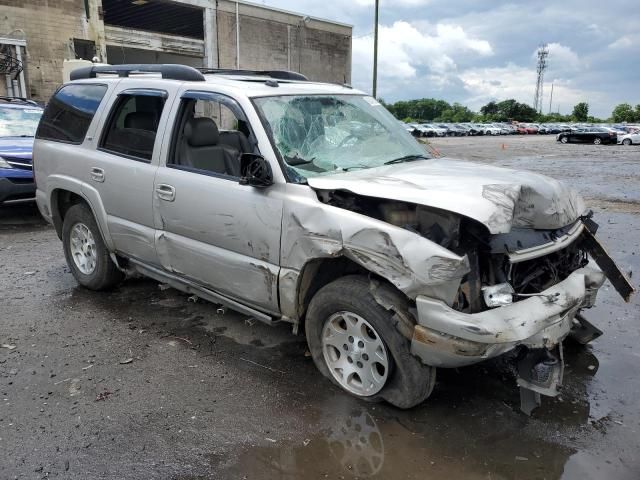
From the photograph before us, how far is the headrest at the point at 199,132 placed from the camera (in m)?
4.11

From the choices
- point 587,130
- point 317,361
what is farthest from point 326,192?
point 587,130

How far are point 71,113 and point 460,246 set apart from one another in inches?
161

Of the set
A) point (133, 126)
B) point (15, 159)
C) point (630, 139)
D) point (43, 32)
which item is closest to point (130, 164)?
point (133, 126)

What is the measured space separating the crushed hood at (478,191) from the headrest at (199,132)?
117cm

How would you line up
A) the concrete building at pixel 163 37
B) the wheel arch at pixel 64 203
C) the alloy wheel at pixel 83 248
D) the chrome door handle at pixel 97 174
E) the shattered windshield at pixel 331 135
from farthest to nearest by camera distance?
the concrete building at pixel 163 37, the alloy wheel at pixel 83 248, the wheel arch at pixel 64 203, the chrome door handle at pixel 97 174, the shattered windshield at pixel 331 135

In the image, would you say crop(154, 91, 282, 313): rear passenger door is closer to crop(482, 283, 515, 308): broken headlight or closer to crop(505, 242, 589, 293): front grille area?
crop(482, 283, 515, 308): broken headlight

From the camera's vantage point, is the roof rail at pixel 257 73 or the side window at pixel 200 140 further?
the roof rail at pixel 257 73

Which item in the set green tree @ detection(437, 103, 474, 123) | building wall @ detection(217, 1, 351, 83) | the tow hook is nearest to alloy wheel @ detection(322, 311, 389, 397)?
the tow hook

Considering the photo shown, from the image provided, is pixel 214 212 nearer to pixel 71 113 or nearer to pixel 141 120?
pixel 141 120

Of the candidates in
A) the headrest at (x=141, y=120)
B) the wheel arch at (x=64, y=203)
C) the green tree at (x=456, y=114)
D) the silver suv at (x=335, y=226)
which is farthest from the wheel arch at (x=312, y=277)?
the green tree at (x=456, y=114)

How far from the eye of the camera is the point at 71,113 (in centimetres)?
514

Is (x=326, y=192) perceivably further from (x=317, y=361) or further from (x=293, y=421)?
(x=293, y=421)

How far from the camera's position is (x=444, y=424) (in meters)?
3.15

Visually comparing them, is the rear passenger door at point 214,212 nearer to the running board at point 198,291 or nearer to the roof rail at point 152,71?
the running board at point 198,291
